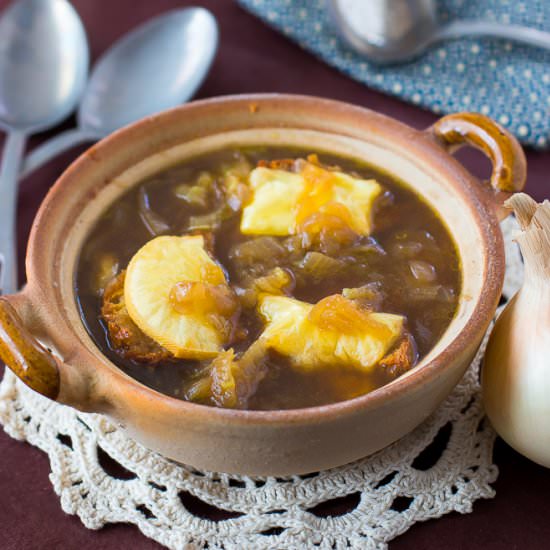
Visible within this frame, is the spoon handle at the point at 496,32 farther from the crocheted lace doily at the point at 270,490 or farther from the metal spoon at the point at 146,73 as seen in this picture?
the crocheted lace doily at the point at 270,490

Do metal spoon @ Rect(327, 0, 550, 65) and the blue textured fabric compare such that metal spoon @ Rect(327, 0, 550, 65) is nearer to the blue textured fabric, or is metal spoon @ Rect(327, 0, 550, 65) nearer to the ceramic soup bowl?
the blue textured fabric

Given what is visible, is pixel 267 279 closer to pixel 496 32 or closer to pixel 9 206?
pixel 9 206

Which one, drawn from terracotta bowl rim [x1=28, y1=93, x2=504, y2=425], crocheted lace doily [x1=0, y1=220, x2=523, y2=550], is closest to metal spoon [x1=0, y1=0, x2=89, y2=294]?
terracotta bowl rim [x1=28, y1=93, x2=504, y2=425]

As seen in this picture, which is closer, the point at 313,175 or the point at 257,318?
the point at 257,318

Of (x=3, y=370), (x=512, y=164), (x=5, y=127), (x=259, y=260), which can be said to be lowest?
(x=3, y=370)

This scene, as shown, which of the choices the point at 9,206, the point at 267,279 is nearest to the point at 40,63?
the point at 9,206

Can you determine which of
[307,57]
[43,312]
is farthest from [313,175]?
[307,57]

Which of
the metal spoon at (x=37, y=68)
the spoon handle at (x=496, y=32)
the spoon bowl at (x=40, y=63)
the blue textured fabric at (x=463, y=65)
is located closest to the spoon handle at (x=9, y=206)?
the metal spoon at (x=37, y=68)

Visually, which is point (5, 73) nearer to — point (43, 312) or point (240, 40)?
point (240, 40)

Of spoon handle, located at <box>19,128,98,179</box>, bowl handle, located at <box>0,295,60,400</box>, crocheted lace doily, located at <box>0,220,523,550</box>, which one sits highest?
bowl handle, located at <box>0,295,60,400</box>
